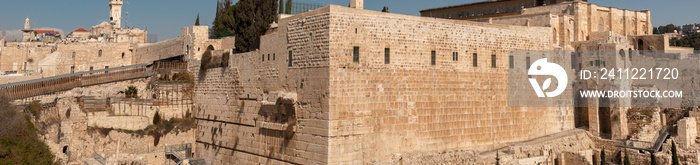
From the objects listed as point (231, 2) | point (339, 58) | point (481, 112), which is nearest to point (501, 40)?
point (481, 112)

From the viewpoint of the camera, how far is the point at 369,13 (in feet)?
49.2

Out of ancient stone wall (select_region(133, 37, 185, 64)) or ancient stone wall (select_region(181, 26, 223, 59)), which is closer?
ancient stone wall (select_region(181, 26, 223, 59))

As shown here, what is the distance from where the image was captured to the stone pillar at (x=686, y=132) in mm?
20141

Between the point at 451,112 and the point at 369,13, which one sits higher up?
the point at 369,13

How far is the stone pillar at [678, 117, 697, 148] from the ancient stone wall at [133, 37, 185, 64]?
71.4ft

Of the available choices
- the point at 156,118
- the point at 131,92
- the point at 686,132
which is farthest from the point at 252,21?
the point at 686,132

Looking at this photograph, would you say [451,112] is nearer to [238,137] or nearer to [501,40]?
[501,40]

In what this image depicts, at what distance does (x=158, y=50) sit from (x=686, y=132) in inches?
976

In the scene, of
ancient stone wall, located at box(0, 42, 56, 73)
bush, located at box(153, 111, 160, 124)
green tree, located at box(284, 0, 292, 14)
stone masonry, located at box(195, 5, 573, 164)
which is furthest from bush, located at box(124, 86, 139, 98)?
ancient stone wall, located at box(0, 42, 56, 73)

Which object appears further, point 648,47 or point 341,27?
point 648,47

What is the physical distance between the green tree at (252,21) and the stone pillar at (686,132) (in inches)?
666

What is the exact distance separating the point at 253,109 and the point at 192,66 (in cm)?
658

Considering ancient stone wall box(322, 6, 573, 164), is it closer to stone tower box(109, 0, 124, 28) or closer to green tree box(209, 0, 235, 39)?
green tree box(209, 0, 235, 39)

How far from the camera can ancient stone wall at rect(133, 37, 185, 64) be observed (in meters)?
25.7
